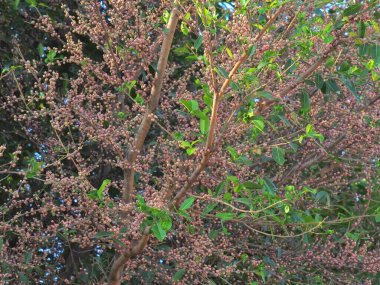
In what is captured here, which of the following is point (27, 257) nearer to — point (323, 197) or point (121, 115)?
point (121, 115)

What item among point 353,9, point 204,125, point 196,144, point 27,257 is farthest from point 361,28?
point 27,257

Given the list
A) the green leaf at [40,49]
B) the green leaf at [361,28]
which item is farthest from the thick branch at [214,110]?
the green leaf at [40,49]

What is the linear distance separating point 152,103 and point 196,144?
306mm

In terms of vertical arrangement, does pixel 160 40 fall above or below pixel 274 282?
above

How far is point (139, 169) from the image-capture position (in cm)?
332

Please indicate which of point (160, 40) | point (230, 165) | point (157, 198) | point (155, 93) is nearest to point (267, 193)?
point (230, 165)

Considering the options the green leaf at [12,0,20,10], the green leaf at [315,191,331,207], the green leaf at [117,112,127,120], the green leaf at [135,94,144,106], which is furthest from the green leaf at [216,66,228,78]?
the green leaf at [12,0,20,10]

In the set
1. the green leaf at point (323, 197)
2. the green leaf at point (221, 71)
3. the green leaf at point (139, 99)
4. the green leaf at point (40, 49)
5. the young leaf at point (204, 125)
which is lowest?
the green leaf at point (323, 197)

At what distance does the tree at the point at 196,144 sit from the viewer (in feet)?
9.81

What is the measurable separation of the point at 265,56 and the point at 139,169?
79 centimetres

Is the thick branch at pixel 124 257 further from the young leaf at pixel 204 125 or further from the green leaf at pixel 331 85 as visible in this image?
the green leaf at pixel 331 85

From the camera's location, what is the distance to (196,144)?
3.30 m

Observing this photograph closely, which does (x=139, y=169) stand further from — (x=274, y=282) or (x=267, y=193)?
(x=274, y=282)

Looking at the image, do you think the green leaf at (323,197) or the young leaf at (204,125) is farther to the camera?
the green leaf at (323,197)
